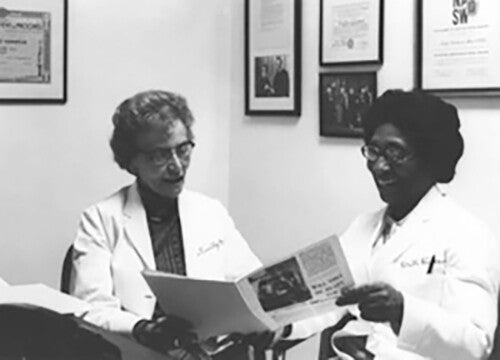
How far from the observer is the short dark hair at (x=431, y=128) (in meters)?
2.41

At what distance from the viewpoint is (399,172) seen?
2404 mm

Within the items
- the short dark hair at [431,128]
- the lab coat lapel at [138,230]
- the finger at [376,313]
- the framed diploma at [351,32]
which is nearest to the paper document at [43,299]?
the lab coat lapel at [138,230]

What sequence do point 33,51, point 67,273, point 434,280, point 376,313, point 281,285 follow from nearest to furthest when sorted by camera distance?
point 281,285 < point 376,313 < point 434,280 < point 67,273 < point 33,51

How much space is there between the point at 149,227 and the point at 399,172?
787mm

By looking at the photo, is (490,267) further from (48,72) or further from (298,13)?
(48,72)

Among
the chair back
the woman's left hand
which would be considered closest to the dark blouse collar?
the chair back

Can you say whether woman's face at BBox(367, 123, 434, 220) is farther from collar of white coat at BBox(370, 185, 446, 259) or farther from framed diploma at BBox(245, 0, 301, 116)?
framed diploma at BBox(245, 0, 301, 116)

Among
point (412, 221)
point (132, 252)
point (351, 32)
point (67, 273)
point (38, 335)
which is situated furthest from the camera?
point (351, 32)

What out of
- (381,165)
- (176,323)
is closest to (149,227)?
(176,323)

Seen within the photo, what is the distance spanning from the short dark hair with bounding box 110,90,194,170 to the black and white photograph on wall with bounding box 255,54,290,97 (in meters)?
1.03

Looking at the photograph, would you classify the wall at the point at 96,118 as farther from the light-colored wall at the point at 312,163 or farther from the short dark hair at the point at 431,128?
the short dark hair at the point at 431,128

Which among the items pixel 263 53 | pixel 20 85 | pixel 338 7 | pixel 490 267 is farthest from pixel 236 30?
pixel 490 267

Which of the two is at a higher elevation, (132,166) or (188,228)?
(132,166)

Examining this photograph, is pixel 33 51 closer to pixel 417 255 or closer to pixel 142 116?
pixel 142 116
